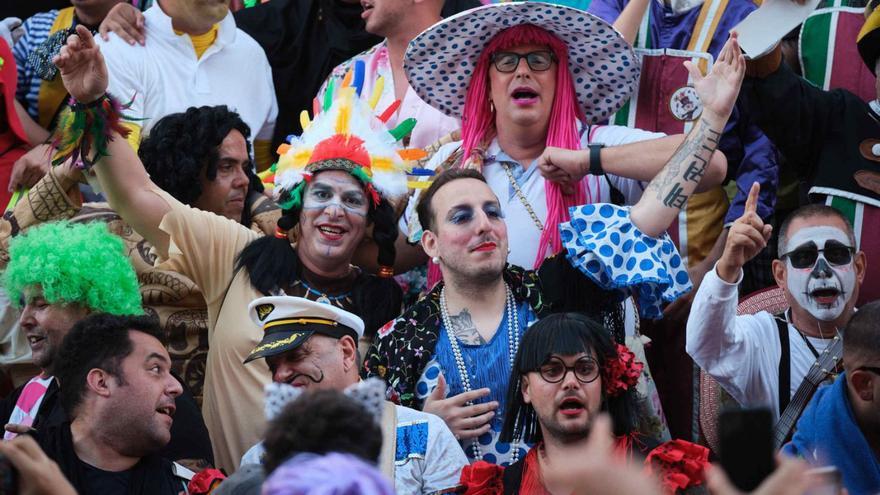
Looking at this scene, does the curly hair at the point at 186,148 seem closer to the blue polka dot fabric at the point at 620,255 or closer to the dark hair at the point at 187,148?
the dark hair at the point at 187,148

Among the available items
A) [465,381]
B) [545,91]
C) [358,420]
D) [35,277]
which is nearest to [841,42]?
[545,91]

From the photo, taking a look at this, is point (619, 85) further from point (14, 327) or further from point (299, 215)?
point (14, 327)

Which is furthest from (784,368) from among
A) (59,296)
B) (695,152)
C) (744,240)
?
(59,296)

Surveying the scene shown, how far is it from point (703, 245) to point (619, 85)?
849 mm

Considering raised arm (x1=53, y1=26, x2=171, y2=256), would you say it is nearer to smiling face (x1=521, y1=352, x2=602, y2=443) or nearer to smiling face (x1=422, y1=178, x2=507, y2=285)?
smiling face (x1=422, y1=178, x2=507, y2=285)

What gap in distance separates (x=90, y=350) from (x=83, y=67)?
1091 mm

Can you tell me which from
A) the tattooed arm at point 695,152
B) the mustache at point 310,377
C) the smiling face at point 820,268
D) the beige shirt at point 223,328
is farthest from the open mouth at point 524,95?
the mustache at point 310,377

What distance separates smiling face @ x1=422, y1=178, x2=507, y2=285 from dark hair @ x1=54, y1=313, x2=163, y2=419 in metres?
1.12

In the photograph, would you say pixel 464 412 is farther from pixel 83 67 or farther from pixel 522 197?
pixel 83 67

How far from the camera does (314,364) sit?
14.5ft

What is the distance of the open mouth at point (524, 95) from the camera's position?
5.62 m

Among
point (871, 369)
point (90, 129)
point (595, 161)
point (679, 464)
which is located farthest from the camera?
point (595, 161)

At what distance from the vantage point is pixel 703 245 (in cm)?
615

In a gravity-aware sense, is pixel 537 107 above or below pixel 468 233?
above
